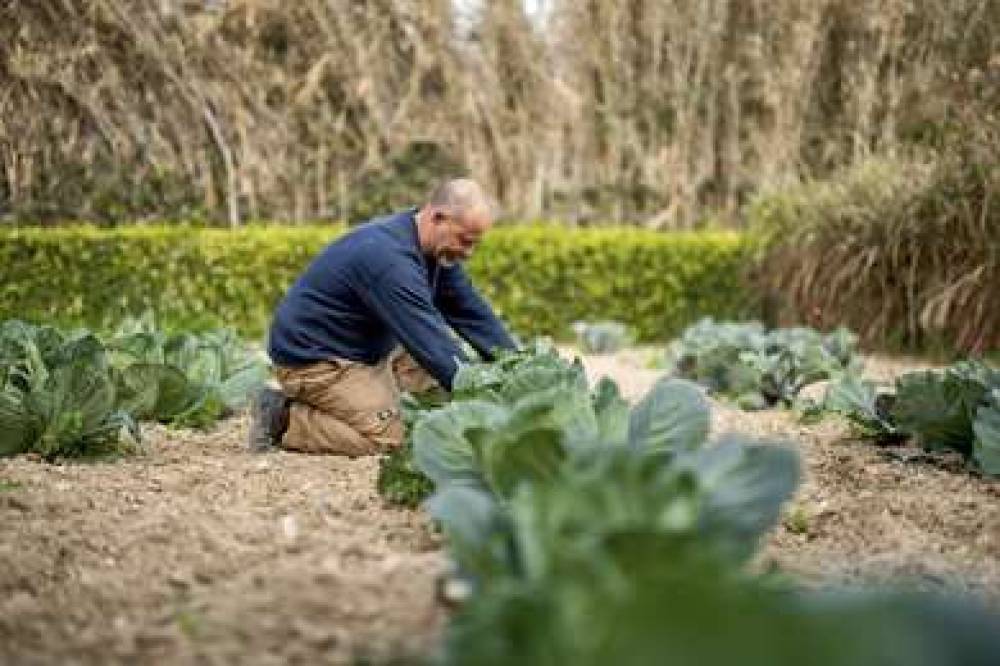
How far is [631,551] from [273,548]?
1.32 m

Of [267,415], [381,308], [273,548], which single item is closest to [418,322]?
[381,308]

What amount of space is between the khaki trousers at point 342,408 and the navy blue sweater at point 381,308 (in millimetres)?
52

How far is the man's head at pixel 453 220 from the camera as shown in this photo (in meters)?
4.25

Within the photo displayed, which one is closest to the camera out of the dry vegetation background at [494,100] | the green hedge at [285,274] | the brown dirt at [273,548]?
the brown dirt at [273,548]

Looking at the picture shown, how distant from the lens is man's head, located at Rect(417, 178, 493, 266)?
4250 millimetres

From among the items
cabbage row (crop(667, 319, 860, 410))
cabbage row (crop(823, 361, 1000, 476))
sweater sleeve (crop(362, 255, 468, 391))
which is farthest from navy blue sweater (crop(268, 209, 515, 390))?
cabbage row (crop(667, 319, 860, 410))

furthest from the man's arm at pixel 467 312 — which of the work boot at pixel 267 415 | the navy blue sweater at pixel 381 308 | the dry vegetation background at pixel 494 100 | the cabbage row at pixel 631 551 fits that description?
the dry vegetation background at pixel 494 100

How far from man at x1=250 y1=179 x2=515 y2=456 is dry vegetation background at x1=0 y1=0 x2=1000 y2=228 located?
5498 millimetres

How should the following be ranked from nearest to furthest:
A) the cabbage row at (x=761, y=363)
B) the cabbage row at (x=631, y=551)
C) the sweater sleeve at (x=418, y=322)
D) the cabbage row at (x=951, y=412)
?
the cabbage row at (x=631, y=551)
the cabbage row at (x=951, y=412)
the sweater sleeve at (x=418, y=322)
the cabbage row at (x=761, y=363)

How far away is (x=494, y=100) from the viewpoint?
1355 centimetres

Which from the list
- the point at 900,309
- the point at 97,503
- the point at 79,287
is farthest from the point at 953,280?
the point at 97,503

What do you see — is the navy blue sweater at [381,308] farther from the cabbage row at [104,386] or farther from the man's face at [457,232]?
the cabbage row at [104,386]

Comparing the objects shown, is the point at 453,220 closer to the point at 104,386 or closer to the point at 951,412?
the point at 104,386

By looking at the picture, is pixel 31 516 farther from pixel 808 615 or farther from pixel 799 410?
pixel 799 410
